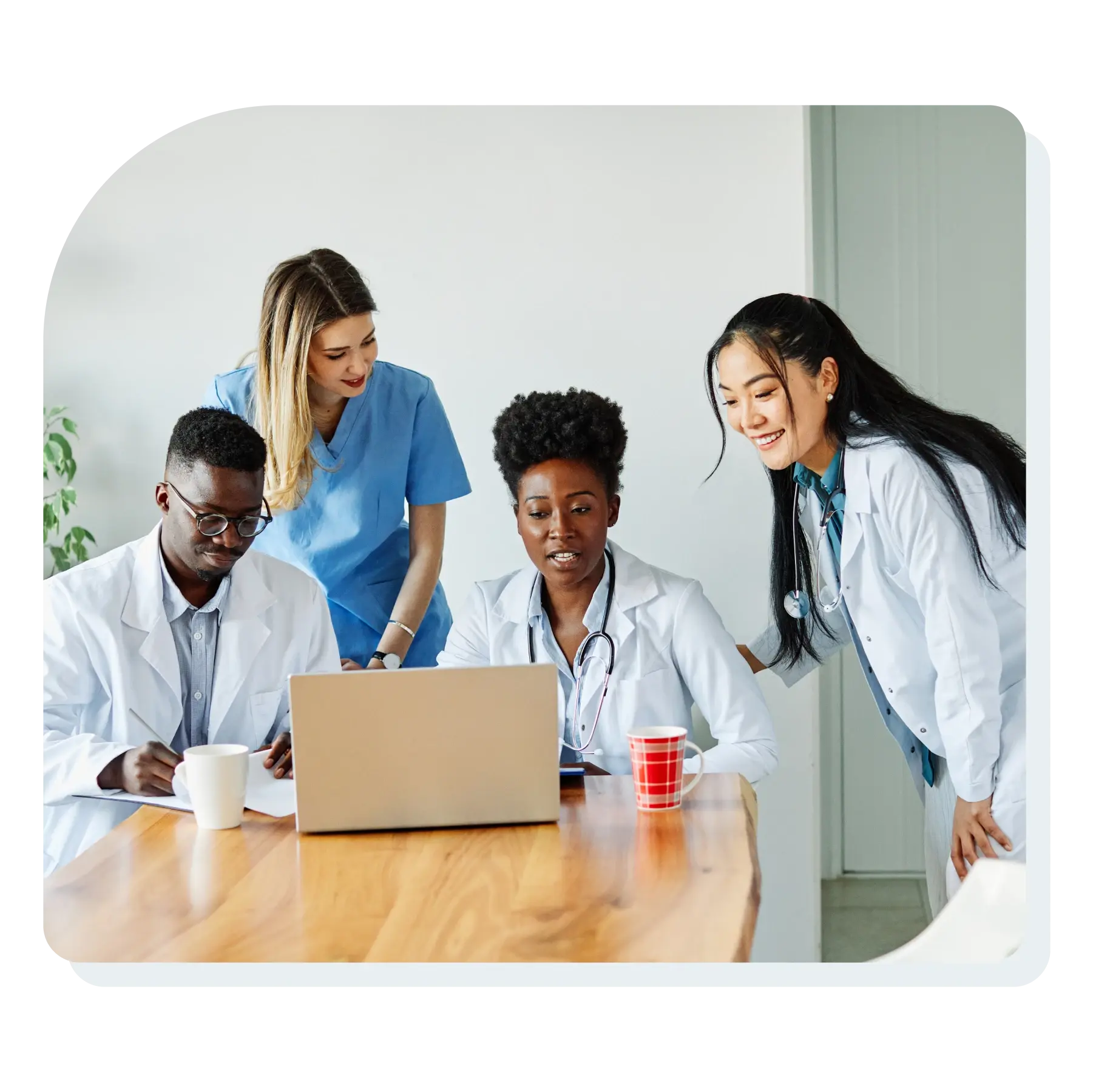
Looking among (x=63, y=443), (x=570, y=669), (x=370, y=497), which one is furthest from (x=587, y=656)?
(x=63, y=443)

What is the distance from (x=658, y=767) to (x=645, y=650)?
2.34 ft

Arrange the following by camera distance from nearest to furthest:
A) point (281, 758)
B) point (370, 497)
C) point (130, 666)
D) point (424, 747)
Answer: point (424, 747) → point (281, 758) → point (130, 666) → point (370, 497)

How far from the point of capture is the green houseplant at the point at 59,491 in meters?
2.73

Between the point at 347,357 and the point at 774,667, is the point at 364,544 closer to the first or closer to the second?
the point at 347,357

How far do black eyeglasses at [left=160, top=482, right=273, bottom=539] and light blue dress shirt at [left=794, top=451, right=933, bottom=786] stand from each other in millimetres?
1123

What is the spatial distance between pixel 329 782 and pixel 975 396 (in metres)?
1.67

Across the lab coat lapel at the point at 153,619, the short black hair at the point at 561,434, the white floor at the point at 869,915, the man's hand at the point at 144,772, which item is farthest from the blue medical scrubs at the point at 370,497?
the white floor at the point at 869,915

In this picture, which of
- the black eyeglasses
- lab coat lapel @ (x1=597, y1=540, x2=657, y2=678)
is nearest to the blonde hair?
the black eyeglasses

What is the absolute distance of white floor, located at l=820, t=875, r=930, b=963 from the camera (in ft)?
9.07

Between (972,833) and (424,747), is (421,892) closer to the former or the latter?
(424,747)

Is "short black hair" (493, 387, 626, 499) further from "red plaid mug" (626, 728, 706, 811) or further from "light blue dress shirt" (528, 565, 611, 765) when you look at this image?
"red plaid mug" (626, 728, 706, 811)

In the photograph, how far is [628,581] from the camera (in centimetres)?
254

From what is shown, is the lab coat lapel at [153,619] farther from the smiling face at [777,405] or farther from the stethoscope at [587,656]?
the smiling face at [777,405]

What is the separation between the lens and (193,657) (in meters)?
2.43
